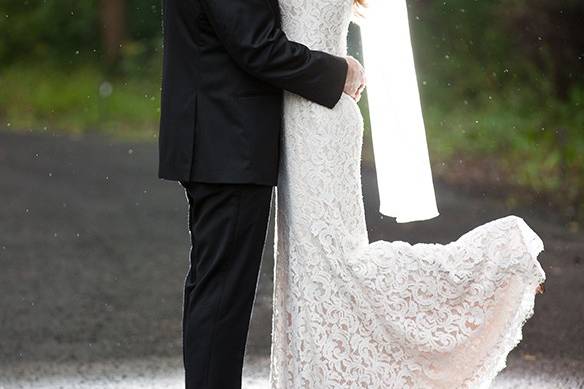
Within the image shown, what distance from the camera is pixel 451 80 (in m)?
17.0

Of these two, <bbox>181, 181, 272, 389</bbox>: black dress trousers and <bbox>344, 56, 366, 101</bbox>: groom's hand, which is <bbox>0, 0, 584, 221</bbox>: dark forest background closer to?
<bbox>344, 56, 366, 101</bbox>: groom's hand

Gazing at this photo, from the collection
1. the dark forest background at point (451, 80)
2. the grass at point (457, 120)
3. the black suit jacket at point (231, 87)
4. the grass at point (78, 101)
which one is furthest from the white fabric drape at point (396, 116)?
the grass at point (78, 101)

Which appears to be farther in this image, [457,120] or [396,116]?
[457,120]

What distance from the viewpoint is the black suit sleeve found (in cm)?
379

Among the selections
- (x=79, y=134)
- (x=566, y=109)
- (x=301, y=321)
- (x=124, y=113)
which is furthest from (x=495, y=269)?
(x=124, y=113)

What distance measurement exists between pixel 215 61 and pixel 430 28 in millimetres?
14927

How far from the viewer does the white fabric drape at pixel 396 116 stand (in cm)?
419

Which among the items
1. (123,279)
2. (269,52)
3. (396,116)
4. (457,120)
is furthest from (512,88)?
(269,52)

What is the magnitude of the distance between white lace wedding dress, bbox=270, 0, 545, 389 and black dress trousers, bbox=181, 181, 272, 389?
0.13 meters

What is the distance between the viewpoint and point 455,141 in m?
14.0

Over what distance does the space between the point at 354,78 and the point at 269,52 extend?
329 mm

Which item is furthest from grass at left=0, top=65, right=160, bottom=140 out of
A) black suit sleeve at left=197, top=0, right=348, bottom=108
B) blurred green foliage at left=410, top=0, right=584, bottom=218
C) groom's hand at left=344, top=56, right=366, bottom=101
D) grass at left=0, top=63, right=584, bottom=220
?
black suit sleeve at left=197, top=0, right=348, bottom=108

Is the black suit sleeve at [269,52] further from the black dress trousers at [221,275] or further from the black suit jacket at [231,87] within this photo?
the black dress trousers at [221,275]

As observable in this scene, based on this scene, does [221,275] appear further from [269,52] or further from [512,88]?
[512,88]
